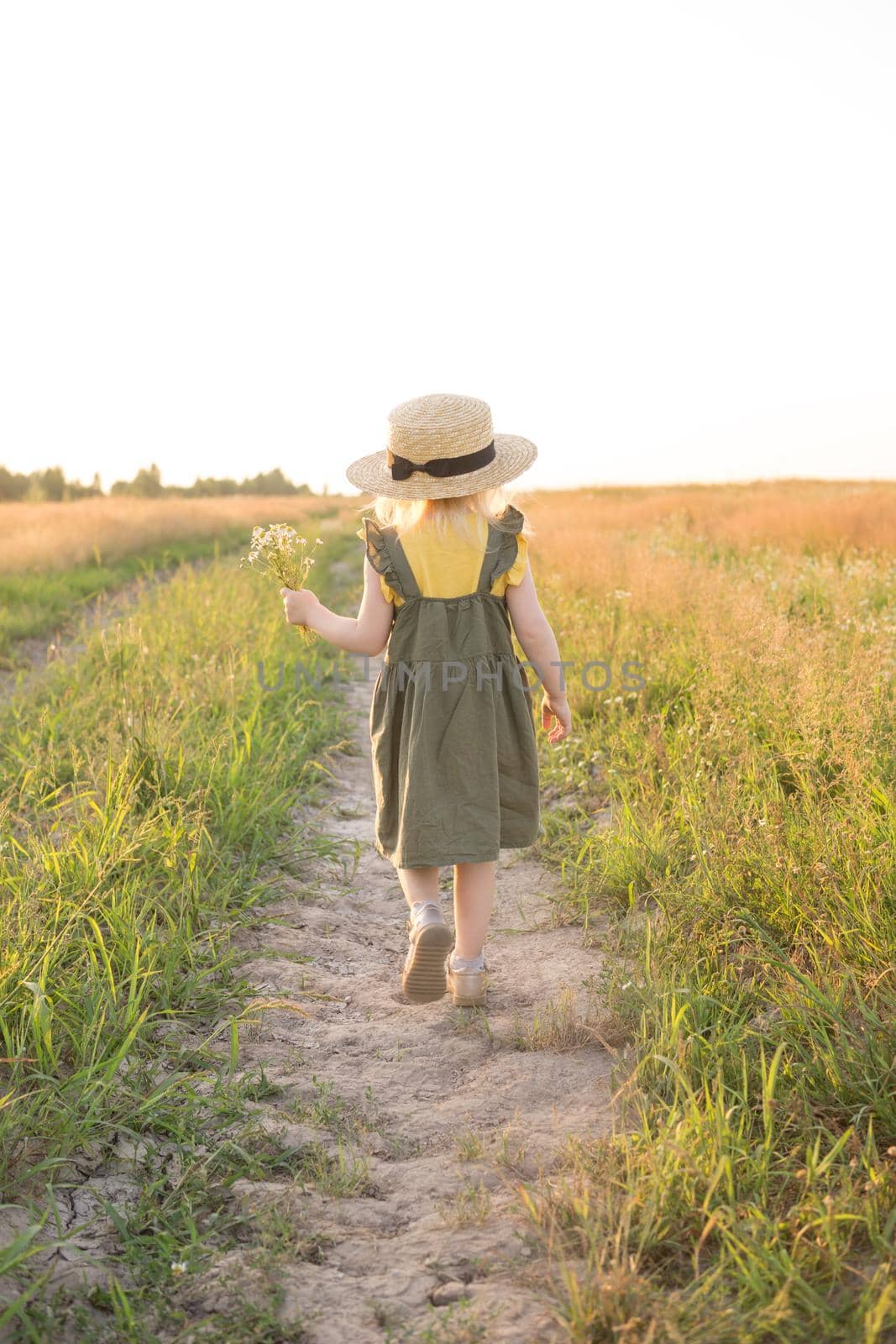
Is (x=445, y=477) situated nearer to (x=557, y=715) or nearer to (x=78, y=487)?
(x=557, y=715)

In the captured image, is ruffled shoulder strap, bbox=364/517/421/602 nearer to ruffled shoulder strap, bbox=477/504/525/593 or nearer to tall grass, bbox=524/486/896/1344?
ruffled shoulder strap, bbox=477/504/525/593

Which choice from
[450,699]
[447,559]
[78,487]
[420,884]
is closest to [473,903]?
[420,884]

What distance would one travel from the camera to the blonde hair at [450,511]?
295cm

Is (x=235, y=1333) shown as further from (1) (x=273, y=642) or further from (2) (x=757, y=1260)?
(1) (x=273, y=642)

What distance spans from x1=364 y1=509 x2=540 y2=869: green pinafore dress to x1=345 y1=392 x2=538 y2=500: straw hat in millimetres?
141

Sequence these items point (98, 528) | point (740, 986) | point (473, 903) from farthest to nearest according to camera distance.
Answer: point (98, 528) → point (473, 903) → point (740, 986)

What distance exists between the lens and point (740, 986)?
261cm

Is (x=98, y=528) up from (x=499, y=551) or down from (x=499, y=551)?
up

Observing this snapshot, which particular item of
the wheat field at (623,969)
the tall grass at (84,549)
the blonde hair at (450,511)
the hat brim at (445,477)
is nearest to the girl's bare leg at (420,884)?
the wheat field at (623,969)

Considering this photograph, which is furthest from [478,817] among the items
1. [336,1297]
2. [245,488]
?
[245,488]

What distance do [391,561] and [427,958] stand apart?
1.18 metres

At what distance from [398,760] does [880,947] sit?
4.72 feet

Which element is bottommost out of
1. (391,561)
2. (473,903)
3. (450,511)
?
(473,903)

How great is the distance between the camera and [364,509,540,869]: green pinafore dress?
2.92m
